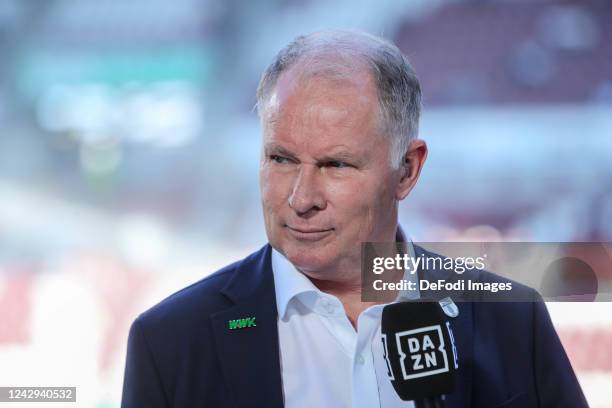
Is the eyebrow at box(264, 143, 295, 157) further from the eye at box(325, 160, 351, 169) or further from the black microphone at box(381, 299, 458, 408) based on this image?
the black microphone at box(381, 299, 458, 408)

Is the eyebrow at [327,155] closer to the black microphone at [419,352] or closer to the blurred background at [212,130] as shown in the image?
the black microphone at [419,352]

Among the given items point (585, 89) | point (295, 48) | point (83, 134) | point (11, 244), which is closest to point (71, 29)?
point (83, 134)

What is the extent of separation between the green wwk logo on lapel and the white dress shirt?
7cm

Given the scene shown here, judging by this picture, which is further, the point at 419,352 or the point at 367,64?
the point at 367,64

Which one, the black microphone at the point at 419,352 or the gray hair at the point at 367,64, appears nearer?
the black microphone at the point at 419,352

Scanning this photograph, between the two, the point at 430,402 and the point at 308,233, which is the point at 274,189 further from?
the point at 430,402

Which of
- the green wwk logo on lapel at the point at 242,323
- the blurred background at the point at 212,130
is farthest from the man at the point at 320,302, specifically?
the blurred background at the point at 212,130

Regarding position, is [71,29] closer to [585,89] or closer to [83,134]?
[83,134]

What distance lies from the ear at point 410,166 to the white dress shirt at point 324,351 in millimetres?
256

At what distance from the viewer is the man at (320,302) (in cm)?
150

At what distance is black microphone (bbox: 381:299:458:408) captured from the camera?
3.70 ft

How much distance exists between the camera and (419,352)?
1.18m

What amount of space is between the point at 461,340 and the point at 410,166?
371 mm

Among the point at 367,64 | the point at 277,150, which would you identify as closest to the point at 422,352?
the point at 277,150
